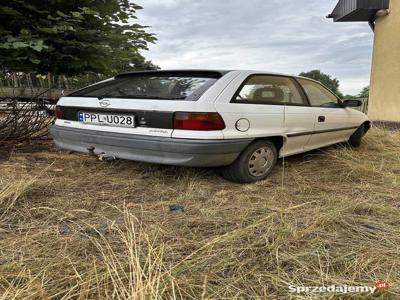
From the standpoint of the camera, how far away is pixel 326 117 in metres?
4.32

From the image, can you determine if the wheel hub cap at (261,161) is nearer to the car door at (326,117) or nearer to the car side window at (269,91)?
the car side window at (269,91)

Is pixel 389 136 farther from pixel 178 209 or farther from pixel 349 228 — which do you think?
pixel 178 209

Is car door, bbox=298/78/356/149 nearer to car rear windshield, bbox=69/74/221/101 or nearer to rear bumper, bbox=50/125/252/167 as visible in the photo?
rear bumper, bbox=50/125/252/167

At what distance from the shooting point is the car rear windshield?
3.03 metres

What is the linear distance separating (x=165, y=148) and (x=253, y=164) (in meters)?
0.98

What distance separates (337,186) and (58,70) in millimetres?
3887

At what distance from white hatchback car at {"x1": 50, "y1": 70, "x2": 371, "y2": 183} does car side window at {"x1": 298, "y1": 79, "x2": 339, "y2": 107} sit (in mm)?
138

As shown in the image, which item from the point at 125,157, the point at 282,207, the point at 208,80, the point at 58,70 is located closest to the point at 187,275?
the point at 282,207

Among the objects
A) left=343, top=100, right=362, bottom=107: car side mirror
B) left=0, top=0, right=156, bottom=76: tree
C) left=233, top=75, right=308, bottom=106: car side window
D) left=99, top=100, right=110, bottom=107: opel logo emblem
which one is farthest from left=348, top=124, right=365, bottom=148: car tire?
left=99, top=100, right=110, bottom=107: opel logo emblem

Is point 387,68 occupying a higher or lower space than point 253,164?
higher

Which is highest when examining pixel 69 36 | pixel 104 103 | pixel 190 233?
pixel 69 36

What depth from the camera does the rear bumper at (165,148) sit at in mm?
2883

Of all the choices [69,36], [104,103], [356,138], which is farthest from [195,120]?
[356,138]

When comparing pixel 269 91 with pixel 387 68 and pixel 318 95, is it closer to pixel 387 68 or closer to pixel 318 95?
pixel 318 95
